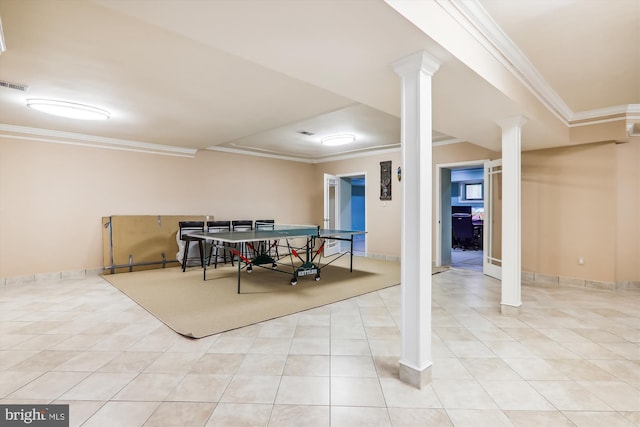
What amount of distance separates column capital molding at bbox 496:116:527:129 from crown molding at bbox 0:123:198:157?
594cm

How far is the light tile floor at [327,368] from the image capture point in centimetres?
175

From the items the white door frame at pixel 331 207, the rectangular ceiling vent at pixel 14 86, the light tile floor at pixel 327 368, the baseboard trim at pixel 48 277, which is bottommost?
the light tile floor at pixel 327 368

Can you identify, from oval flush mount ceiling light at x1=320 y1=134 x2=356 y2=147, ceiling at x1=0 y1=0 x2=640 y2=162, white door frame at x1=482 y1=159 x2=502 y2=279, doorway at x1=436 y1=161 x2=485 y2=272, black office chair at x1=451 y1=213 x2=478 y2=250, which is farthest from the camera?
black office chair at x1=451 y1=213 x2=478 y2=250

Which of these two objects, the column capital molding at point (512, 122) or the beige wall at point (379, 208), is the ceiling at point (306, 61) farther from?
the beige wall at point (379, 208)

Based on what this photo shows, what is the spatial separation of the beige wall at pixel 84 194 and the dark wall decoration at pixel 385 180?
11.4ft

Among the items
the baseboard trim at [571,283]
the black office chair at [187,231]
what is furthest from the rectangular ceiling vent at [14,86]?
the baseboard trim at [571,283]

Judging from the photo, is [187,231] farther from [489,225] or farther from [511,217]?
[489,225]

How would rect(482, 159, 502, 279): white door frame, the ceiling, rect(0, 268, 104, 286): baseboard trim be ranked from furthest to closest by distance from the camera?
rect(482, 159, 502, 279): white door frame
rect(0, 268, 104, 286): baseboard trim
the ceiling

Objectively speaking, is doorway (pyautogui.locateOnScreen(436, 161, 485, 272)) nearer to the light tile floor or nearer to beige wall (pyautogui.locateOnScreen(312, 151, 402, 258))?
beige wall (pyautogui.locateOnScreen(312, 151, 402, 258))

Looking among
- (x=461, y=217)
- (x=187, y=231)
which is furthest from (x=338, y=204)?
(x=461, y=217)

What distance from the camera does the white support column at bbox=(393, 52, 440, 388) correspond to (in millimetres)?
Result: 2012

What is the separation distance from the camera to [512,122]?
328 cm

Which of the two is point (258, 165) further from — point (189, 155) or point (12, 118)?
point (12, 118)

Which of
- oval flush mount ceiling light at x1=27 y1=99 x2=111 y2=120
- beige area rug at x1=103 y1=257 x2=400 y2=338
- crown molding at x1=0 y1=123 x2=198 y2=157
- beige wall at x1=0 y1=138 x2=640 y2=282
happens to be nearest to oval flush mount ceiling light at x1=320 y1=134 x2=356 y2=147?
beige wall at x1=0 y1=138 x2=640 y2=282
